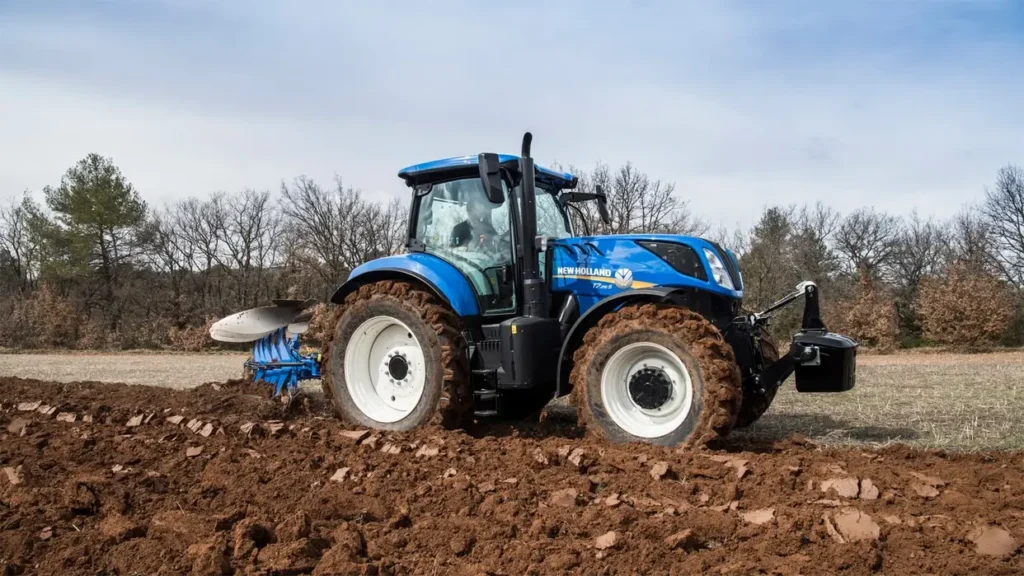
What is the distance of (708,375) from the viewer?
5039 millimetres

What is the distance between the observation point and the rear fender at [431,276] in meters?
6.22

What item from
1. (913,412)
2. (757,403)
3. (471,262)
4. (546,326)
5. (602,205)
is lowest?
(913,412)

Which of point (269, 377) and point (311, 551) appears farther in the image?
point (269, 377)

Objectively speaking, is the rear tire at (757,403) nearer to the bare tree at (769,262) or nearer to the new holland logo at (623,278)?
the new holland logo at (623,278)

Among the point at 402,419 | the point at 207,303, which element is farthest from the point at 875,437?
the point at 207,303

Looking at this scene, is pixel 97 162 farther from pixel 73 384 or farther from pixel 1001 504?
pixel 1001 504

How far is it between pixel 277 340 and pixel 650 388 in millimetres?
4088

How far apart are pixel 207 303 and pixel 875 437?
29.2m

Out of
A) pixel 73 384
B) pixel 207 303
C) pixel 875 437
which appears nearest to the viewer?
pixel 875 437

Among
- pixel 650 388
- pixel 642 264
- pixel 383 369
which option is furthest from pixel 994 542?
pixel 383 369

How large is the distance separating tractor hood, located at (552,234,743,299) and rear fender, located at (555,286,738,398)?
0.11 metres

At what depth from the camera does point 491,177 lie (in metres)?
5.80

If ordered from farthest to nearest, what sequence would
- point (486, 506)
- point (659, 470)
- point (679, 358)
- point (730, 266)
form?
1. point (730, 266)
2. point (679, 358)
3. point (659, 470)
4. point (486, 506)

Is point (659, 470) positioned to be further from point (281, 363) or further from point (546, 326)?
point (281, 363)
